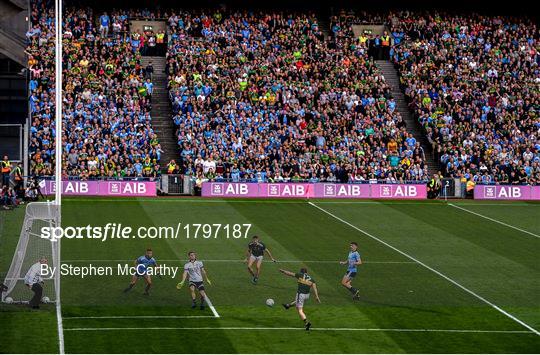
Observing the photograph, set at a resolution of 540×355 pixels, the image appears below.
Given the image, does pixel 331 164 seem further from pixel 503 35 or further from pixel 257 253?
pixel 257 253

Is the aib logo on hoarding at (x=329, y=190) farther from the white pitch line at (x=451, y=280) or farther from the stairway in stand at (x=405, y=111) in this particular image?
the stairway in stand at (x=405, y=111)

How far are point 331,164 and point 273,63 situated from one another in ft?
34.9

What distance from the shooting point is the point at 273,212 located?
52125mm

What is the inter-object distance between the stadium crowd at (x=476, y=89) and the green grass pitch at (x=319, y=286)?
32.2 ft

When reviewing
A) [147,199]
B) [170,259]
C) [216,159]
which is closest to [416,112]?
[216,159]

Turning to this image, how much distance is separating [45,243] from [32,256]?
0.81 metres

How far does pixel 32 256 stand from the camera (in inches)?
1282

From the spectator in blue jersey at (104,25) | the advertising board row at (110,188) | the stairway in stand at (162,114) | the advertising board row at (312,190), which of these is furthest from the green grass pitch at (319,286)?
the spectator in blue jersey at (104,25)

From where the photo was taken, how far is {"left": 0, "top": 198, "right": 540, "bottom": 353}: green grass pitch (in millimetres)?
27609

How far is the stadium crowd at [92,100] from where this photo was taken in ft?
189

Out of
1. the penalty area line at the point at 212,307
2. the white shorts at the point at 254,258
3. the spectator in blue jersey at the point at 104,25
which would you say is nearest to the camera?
the penalty area line at the point at 212,307

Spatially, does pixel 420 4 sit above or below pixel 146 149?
above

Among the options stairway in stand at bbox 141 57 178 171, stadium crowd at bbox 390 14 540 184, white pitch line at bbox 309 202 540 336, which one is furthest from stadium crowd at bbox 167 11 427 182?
white pitch line at bbox 309 202 540 336

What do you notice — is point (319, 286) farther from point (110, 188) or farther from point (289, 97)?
point (289, 97)
